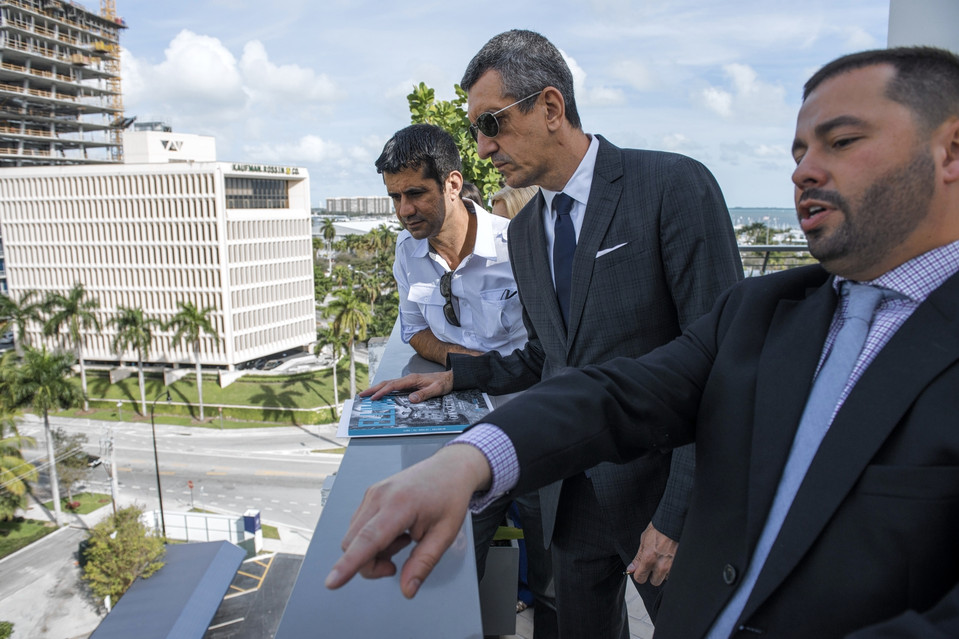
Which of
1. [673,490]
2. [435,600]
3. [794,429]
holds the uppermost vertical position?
[794,429]

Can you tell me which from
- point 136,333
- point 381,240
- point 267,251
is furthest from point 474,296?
point 381,240

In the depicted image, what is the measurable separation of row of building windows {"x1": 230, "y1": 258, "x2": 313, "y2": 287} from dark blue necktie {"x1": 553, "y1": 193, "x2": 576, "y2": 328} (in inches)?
2443

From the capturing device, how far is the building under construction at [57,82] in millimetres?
81250

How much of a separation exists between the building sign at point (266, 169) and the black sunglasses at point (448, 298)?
2403 inches

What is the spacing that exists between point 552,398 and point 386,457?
2.19ft

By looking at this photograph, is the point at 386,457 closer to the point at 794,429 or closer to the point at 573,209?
the point at 794,429

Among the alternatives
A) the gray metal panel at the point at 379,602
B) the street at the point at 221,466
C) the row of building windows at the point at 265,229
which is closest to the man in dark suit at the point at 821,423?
the gray metal panel at the point at 379,602

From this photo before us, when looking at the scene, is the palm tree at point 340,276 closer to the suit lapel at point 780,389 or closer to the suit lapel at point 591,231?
the suit lapel at point 591,231

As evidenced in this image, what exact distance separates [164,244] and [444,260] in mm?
63526

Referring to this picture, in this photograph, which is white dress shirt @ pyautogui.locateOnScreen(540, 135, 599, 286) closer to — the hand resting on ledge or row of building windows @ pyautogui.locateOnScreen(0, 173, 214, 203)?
the hand resting on ledge

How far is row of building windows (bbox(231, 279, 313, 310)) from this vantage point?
203 ft

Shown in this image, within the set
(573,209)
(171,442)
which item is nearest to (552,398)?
(573,209)

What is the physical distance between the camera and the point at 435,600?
122 centimetres

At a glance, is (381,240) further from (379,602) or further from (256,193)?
(379,602)
